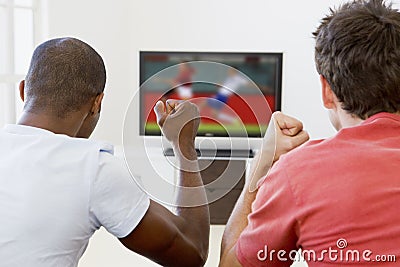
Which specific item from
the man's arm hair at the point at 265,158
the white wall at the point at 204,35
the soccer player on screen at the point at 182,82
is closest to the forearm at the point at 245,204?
the man's arm hair at the point at 265,158

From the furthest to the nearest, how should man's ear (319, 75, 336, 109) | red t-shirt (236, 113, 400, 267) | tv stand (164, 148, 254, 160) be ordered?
tv stand (164, 148, 254, 160) < man's ear (319, 75, 336, 109) < red t-shirt (236, 113, 400, 267)

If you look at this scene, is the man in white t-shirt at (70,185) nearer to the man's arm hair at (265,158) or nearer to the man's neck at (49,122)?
the man's neck at (49,122)

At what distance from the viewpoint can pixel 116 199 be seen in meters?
1.14

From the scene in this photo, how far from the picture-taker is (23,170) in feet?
3.66

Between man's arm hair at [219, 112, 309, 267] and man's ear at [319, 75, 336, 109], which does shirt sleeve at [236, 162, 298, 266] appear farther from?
man's ear at [319, 75, 336, 109]

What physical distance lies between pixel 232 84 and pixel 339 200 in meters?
0.39

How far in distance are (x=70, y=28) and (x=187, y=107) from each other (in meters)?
3.20

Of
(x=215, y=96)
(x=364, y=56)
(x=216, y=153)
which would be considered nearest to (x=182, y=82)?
(x=215, y=96)

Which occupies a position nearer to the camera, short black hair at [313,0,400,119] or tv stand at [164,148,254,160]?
short black hair at [313,0,400,119]

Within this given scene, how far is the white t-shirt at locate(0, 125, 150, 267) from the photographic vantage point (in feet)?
3.58

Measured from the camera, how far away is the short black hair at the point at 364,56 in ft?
3.24

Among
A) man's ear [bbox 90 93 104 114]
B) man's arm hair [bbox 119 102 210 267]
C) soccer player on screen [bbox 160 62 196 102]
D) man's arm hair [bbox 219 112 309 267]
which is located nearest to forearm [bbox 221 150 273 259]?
man's arm hair [bbox 219 112 309 267]

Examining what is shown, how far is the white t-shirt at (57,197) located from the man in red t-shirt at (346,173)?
244 mm

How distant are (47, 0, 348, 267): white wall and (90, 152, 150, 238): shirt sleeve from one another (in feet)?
11.1
